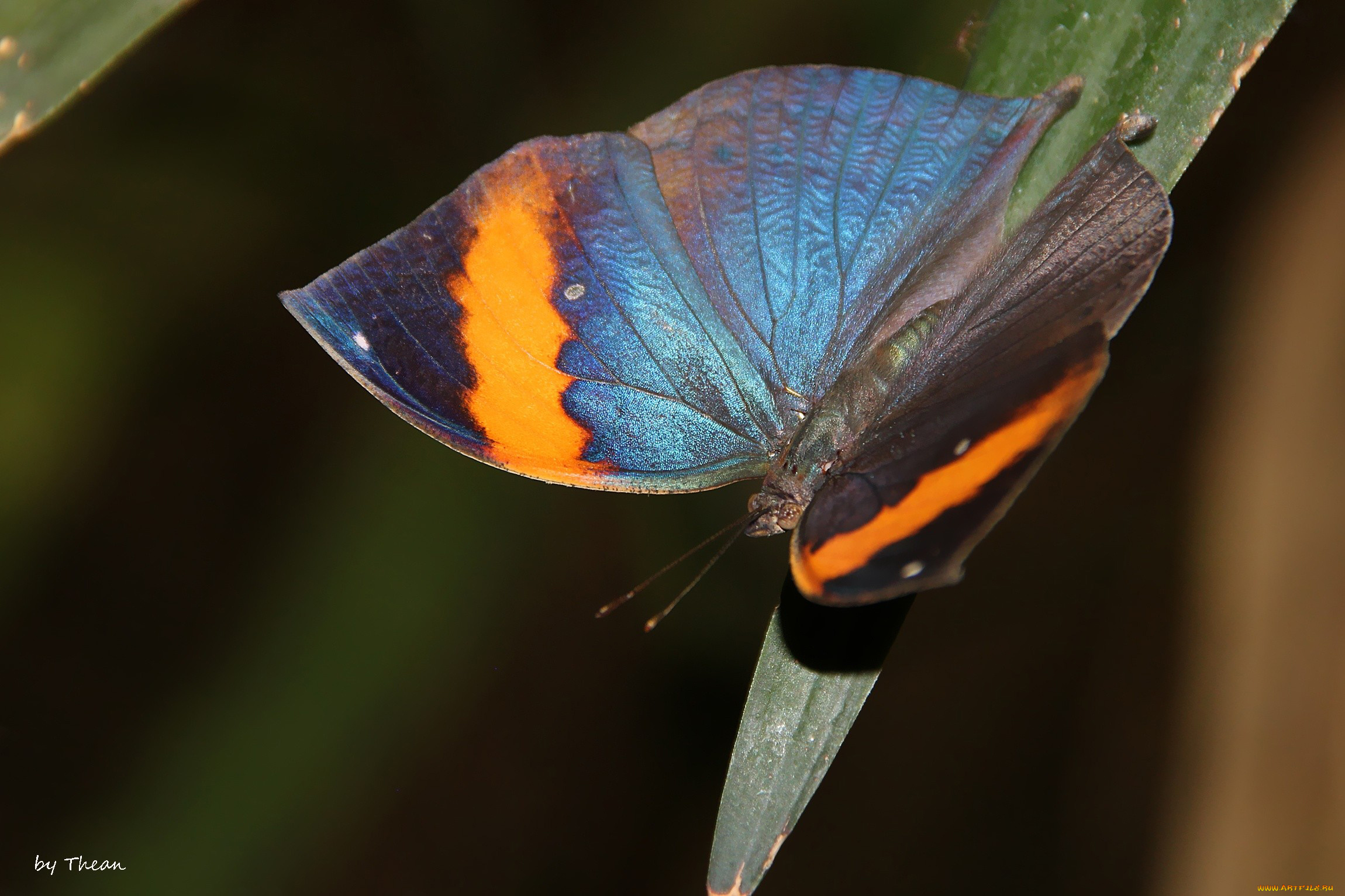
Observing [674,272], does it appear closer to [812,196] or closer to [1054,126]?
[812,196]

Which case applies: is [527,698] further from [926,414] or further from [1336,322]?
[1336,322]

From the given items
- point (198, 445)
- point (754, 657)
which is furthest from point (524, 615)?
point (198, 445)

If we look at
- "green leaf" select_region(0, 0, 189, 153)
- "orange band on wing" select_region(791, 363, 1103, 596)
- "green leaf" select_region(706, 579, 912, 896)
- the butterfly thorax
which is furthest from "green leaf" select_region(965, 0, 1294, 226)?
"green leaf" select_region(0, 0, 189, 153)

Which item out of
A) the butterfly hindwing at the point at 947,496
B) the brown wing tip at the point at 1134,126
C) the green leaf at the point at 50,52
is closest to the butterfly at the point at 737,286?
the brown wing tip at the point at 1134,126

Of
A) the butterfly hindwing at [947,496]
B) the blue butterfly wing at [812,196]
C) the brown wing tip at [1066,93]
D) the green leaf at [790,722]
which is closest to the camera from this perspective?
the butterfly hindwing at [947,496]

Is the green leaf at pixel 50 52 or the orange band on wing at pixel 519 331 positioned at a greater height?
the green leaf at pixel 50 52

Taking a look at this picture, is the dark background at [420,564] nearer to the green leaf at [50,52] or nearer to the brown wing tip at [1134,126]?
the brown wing tip at [1134,126]
